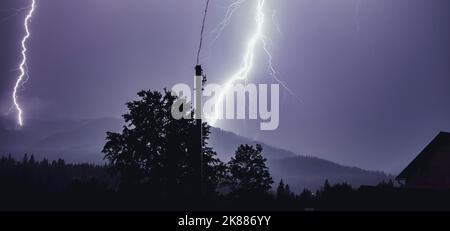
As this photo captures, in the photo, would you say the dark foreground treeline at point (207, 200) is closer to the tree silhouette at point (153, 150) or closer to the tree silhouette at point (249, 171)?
the tree silhouette at point (153, 150)

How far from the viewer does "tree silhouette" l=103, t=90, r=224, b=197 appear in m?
29.2

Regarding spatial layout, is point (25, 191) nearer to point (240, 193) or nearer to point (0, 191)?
point (0, 191)

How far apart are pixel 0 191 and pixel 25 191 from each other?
5601 millimetres

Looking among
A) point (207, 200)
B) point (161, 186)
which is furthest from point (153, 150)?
point (207, 200)

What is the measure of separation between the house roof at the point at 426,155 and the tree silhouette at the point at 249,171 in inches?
599

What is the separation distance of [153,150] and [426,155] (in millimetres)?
16500

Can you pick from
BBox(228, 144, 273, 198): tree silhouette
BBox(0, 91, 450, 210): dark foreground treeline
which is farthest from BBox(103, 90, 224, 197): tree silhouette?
BBox(228, 144, 273, 198): tree silhouette

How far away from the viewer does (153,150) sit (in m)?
30.1

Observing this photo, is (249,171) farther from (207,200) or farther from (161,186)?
(207,200)

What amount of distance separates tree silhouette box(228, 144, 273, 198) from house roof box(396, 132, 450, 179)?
15.2 meters

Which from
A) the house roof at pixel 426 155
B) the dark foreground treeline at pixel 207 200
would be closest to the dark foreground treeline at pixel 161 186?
the dark foreground treeline at pixel 207 200

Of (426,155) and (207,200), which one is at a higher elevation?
(426,155)
